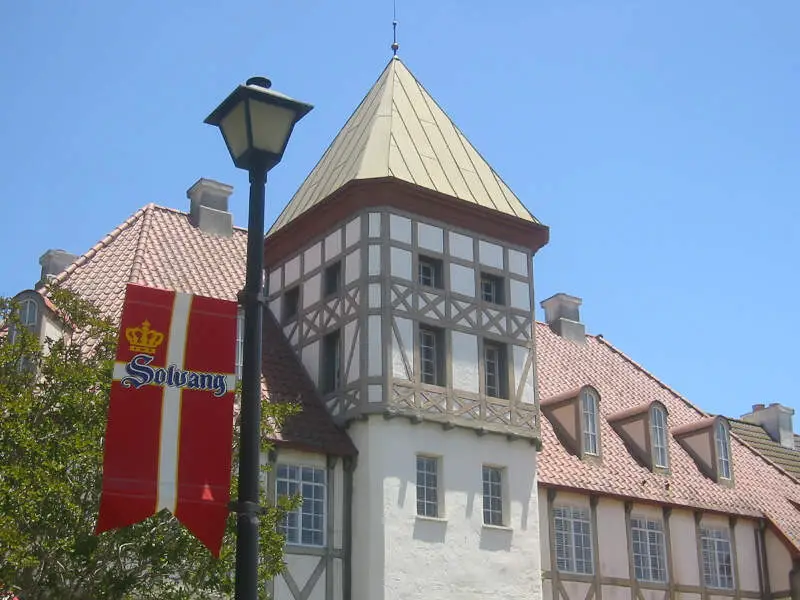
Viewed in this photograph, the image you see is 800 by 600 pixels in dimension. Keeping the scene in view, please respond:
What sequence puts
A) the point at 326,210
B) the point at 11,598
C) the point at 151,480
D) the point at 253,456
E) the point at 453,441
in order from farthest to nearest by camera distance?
the point at 326,210 < the point at 453,441 < the point at 11,598 < the point at 151,480 < the point at 253,456

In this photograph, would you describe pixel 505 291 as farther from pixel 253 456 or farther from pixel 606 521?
pixel 253 456

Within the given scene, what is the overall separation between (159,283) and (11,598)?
31.4ft

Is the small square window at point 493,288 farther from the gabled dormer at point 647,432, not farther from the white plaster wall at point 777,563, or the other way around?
the white plaster wall at point 777,563

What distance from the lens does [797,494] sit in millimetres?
31906

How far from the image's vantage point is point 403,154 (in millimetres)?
24938

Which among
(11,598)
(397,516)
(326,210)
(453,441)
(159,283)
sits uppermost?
(326,210)

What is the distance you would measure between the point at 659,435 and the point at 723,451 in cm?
226

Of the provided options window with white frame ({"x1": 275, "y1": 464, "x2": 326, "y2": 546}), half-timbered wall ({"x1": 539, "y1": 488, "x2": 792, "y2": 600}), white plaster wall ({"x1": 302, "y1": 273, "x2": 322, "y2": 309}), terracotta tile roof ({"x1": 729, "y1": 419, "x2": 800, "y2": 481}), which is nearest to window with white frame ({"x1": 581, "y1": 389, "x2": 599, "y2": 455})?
half-timbered wall ({"x1": 539, "y1": 488, "x2": 792, "y2": 600})

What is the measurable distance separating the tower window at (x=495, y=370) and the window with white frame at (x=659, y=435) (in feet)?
20.0

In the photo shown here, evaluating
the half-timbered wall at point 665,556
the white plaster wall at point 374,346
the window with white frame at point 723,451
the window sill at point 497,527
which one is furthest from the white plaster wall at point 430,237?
the window with white frame at point 723,451

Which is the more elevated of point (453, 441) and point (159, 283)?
point (159, 283)

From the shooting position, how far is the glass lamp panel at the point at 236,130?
9.28 meters

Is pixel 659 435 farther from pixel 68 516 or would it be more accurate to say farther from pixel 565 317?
pixel 68 516

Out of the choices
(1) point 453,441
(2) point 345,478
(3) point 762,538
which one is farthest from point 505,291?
(3) point 762,538
